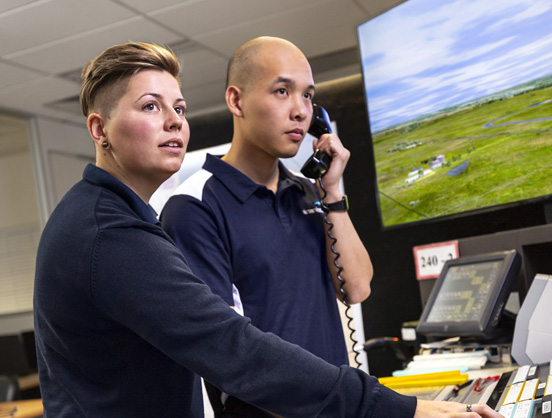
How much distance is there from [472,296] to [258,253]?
70 centimetres

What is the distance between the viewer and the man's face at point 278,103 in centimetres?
146

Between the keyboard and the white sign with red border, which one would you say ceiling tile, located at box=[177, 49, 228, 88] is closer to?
the white sign with red border

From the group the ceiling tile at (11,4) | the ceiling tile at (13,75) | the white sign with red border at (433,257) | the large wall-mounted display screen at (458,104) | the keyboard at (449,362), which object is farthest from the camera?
the ceiling tile at (13,75)

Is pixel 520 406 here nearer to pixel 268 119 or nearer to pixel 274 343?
pixel 274 343

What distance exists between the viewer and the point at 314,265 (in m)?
1.45

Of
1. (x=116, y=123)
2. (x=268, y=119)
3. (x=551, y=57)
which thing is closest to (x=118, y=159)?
(x=116, y=123)

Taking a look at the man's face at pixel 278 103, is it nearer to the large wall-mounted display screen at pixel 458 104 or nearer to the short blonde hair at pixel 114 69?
the short blonde hair at pixel 114 69

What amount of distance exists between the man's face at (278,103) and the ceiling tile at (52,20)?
7.60ft

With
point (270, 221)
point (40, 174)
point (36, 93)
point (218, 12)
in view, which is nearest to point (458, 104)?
point (270, 221)

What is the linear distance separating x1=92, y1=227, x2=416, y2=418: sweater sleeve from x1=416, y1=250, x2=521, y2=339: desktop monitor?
0.84 metres

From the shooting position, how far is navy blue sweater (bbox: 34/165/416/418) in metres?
0.81

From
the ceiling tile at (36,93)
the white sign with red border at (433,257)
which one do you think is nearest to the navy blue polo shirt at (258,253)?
the white sign with red border at (433,257)

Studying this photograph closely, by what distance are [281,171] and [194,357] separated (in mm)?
845

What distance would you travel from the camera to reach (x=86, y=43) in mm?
3977
